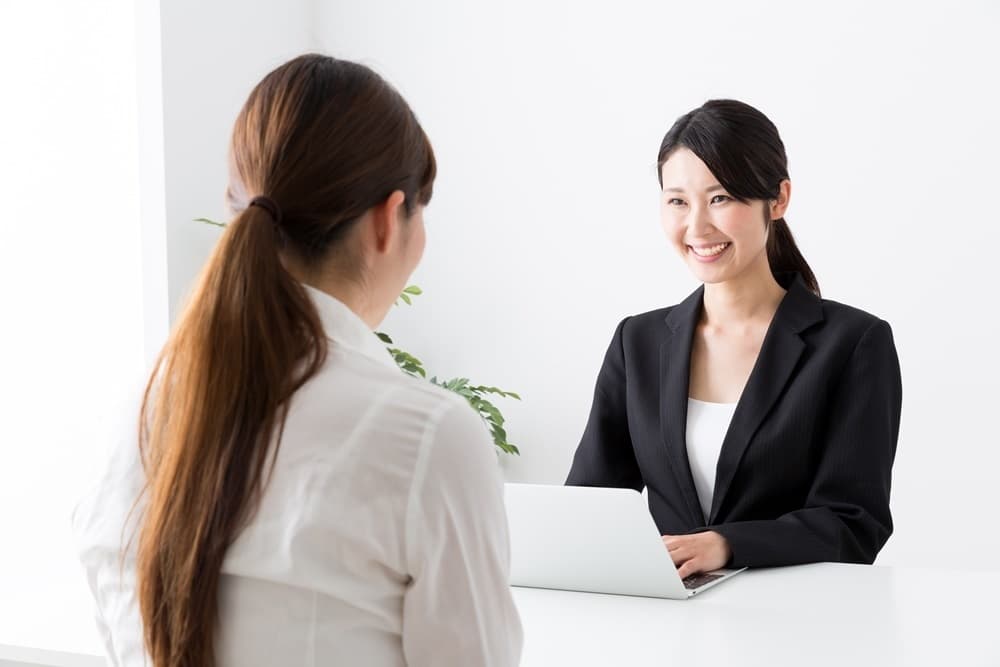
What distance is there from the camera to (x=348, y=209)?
1.03 metres

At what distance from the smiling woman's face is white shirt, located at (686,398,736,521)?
10.9 inches

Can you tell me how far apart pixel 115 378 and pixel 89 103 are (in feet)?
3.39

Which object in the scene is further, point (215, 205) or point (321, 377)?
point (215, 205)

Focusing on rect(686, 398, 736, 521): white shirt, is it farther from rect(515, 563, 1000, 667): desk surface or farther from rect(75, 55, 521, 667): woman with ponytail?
rect(75, 55, 521, 667): woman with ponytail

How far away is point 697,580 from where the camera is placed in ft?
5.85

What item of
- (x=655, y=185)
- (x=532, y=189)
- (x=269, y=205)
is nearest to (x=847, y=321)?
(x=269, y=205)

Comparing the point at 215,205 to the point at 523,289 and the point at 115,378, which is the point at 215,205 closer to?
the point at 115,378

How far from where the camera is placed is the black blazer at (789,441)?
195cm

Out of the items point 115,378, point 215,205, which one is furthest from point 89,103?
point 115,378

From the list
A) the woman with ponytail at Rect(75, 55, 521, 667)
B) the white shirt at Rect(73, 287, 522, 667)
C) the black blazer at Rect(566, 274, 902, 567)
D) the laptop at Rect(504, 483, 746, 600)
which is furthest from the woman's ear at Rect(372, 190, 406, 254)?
the black blazer at Rect(566, 274, 902, 567)

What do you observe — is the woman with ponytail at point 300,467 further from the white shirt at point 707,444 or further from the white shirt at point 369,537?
the white shirt at point 707,444

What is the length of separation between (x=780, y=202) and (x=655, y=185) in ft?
6.26

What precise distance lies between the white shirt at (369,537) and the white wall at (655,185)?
3.10 meters

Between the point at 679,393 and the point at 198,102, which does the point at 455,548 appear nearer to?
the point at 679,393
